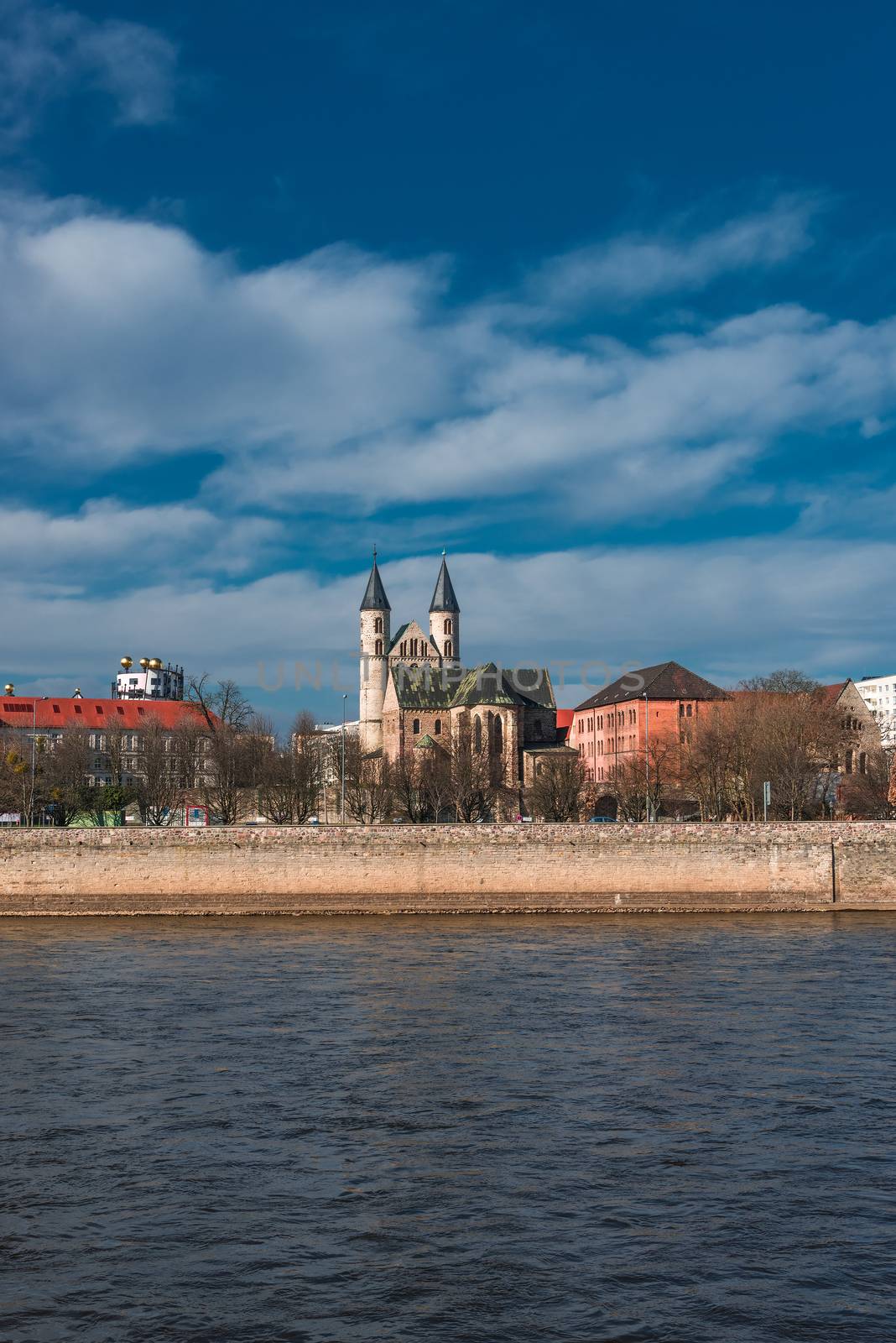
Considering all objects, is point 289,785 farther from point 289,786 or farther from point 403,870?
point 403,870

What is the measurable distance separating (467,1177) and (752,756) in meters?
55.4

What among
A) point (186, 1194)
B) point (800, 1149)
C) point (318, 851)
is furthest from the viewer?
point (318, 851)

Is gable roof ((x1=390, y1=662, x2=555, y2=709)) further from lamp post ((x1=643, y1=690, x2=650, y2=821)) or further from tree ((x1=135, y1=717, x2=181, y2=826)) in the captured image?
tree ((x1=135, y1=717, x2=181, y2=826))

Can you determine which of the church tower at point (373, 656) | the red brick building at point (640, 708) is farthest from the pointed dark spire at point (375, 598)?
the red brick building at point (640, 708)

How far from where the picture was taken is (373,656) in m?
137

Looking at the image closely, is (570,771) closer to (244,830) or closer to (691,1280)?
(244,830)

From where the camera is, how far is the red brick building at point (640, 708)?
101625 millimetres

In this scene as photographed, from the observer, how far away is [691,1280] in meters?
11.7

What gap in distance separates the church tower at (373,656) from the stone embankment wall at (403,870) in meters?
89.3

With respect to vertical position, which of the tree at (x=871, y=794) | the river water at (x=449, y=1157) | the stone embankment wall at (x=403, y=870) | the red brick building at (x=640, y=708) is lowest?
the river water at (x=449, y=1157)

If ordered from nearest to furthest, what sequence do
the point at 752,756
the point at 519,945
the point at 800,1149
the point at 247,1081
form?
the point at 800,1149
the point at 247,1081
the point at 519,945
the point at 752,756

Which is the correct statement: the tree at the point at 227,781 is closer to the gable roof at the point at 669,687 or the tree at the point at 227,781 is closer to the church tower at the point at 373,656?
the gable roof at the point at 669,687

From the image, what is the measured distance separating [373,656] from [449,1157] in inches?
4810

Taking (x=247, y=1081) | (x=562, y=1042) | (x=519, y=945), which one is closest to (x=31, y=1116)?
(x=247, y=1081)
